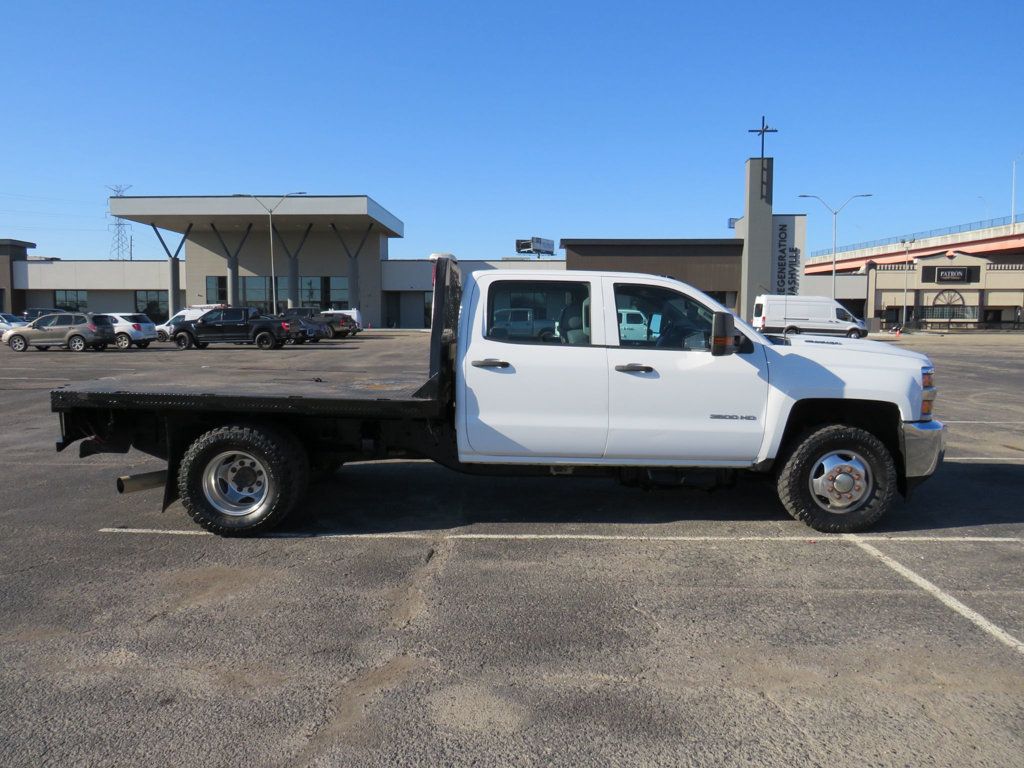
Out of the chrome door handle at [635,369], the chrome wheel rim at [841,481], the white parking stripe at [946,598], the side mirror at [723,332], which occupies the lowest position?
the white parking stripe at [946,598]

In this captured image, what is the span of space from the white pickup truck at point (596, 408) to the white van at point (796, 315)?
33.7 meters

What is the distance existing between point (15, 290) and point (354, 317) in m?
43.4

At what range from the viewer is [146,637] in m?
4.12

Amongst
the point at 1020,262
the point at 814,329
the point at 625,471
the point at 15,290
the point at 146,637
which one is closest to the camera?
the point at 146,637

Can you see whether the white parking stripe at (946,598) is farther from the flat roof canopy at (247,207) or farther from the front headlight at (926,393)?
the flat roof canopy at (247,207)

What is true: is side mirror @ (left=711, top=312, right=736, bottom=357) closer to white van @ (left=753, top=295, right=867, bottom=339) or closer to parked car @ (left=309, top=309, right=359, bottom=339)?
white van @ (left=753, top=295, right=867, bottom=339)

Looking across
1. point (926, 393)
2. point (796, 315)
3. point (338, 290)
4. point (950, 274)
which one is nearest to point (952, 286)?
point (950, 274)

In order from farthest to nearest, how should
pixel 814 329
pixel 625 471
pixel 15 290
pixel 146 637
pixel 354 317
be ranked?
pixel 15 290 → pixel 354 317 → pixel 814 329 → pixel 625 471 → pixel 146 637

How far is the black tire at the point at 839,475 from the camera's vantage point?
583cm

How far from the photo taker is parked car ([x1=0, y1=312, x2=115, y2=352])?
31.5 m

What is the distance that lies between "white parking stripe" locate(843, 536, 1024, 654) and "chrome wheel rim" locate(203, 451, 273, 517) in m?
4.41

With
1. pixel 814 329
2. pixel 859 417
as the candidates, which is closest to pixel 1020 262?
pixel 814 329

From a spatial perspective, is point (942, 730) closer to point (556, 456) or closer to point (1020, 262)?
point (556, 456)

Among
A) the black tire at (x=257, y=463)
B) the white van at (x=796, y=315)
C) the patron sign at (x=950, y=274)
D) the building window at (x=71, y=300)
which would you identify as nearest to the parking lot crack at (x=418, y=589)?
the black tire at (x=257, y=463)
